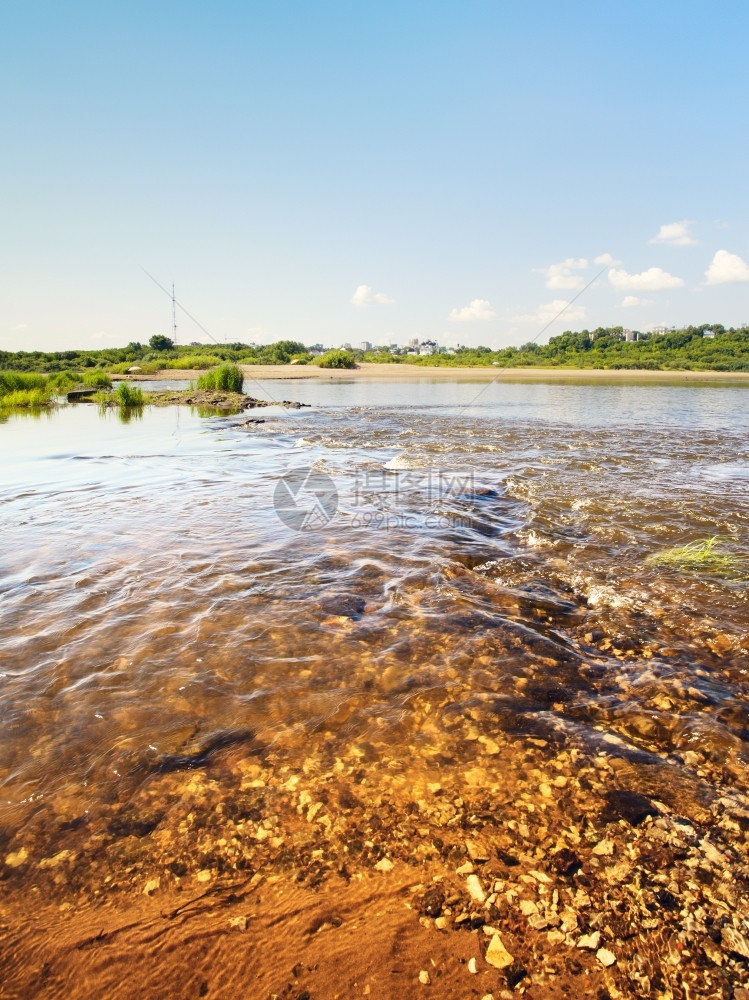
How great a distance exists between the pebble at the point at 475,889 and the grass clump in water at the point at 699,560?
4.57 m

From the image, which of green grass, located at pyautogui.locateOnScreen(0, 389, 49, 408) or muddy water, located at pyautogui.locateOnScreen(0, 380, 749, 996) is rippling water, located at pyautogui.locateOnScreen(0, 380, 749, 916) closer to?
muddy water, located at pyautogui.locateOnScreen(0, 380, 749, 996)

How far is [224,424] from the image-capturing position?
21031mm

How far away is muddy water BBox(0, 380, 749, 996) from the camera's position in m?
2.37

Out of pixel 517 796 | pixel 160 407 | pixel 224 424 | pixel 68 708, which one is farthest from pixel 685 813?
pixel 160 407

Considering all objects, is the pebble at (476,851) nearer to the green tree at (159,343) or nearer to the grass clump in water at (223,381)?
the grass clump in water at (223,381)

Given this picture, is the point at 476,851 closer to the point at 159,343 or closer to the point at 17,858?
the point at 17,858

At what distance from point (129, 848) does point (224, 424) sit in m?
20.0

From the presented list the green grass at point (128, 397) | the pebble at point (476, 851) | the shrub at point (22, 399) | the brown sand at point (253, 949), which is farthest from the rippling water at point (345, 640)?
the shrub at point (22, 399)

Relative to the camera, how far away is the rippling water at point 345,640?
8.95ft

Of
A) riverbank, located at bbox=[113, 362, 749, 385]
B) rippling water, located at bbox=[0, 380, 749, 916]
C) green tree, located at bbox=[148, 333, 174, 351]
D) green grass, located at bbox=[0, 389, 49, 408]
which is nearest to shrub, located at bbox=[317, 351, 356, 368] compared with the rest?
riverbank, located at bbox=[113, 362, 749, 385]

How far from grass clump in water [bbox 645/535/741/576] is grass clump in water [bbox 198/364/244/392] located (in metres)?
29.3

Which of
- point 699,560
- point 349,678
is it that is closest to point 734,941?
point 349,678

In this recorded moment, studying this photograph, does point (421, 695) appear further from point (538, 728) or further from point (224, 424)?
point (224, 424)

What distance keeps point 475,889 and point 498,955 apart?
24 cm
